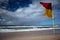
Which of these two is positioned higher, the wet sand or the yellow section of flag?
the yellow section of flag

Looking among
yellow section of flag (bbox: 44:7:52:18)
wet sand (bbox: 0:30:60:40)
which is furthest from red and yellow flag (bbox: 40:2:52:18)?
wet sand (bbox: 0:30:60:40)

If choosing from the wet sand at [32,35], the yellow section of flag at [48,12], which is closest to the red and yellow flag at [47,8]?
the yellow section of flag at [48,12]

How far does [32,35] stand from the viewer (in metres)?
1.99

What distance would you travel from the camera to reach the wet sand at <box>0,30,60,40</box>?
6.40 ft

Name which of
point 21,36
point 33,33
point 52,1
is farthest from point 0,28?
point 52,1

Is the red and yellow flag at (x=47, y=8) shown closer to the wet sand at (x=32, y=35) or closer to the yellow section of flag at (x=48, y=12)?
the yellow section of flag at (x=48, y=12)

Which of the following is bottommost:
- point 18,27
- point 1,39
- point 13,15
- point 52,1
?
point 1,39

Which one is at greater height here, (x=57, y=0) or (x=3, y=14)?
(x=57, y=0)

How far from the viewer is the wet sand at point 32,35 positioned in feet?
6.40

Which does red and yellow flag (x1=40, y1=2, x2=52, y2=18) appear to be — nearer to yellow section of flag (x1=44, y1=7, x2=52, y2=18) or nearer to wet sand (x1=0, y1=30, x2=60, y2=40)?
yellow section of flag (x1=44, y1=7, x2=52, y2=18)

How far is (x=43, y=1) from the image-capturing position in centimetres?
204

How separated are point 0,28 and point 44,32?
60cm

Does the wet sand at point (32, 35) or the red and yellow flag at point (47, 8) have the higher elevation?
the red and yellow flag at point (47, 8)

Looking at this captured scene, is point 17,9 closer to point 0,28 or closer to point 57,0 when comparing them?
point 0,28
